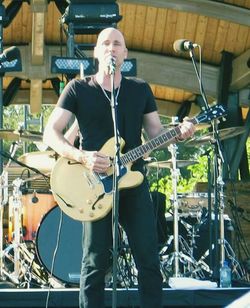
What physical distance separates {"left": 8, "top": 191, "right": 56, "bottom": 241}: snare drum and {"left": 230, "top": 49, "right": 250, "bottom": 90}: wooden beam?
16.0 ft

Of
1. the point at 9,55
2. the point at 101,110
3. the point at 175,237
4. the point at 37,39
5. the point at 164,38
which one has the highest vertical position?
the point at 164,38

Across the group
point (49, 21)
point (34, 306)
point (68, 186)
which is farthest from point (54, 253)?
point (49, 21)

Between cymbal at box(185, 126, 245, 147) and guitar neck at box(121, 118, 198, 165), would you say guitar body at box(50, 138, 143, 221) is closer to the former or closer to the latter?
guitar neck at box(121, 118, 198, 165)

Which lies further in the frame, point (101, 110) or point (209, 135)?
point (209, 135)

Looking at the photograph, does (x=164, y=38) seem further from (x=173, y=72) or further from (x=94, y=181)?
(x=94, y=181)

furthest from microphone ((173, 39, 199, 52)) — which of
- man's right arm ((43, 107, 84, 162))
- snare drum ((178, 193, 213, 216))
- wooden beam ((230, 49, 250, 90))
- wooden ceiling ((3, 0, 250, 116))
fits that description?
wooden beam ((230, 49, 250, 90))

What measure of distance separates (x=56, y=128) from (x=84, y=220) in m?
0.62

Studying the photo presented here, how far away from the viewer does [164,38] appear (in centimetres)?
1342

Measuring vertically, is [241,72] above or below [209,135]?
above

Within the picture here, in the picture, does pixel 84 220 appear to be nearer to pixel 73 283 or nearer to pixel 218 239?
pixel 73 283

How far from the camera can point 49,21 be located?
12961 mm

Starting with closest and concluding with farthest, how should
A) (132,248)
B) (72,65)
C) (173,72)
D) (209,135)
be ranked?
1. (132,248)
2. (72,65)
3. (209,135)
4. (173,72)

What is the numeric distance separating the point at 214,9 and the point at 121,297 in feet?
20.7

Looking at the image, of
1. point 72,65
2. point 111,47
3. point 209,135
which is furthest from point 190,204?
point 111,47
